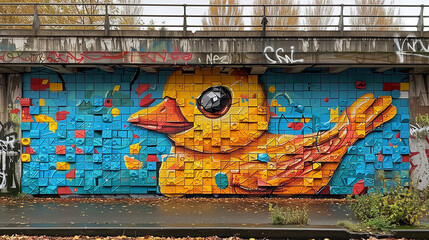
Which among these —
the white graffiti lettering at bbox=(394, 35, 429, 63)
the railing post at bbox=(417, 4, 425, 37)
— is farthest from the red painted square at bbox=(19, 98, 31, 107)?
the railing post at bbox=(417, 4, 425, 37)

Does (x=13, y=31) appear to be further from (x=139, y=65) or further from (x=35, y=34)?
(x=139, y=65)

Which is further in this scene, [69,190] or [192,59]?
[69,190]

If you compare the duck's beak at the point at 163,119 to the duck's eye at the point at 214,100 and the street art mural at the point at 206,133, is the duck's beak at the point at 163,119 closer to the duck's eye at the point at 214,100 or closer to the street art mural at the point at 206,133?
the street art mural at the point at 206,133

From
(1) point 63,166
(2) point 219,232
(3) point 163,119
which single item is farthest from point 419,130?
(1) point 63,166

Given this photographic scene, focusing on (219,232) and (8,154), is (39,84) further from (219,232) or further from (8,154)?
(219,232)

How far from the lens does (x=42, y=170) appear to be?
993cm

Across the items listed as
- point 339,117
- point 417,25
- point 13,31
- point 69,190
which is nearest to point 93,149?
point 69,190

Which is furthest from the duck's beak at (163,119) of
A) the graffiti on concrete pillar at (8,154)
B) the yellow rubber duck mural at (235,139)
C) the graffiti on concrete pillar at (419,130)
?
the graffiti on concrete pillar at (419,130)

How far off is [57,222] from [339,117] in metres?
7.60

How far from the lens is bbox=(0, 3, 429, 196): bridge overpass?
9.92 metres

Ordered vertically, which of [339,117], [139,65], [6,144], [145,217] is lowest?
[145,217]

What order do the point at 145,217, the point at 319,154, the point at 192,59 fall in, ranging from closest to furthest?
the point at 145,217 < the point at 192,59 < the point at 319,154

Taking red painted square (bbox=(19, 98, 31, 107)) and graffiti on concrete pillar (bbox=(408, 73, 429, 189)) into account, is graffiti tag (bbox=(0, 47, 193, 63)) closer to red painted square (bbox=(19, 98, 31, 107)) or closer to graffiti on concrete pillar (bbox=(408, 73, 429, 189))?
red painted square (bbox=(19, 98, 31, 107))

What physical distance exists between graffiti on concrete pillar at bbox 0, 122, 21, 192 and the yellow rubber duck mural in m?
3.32
